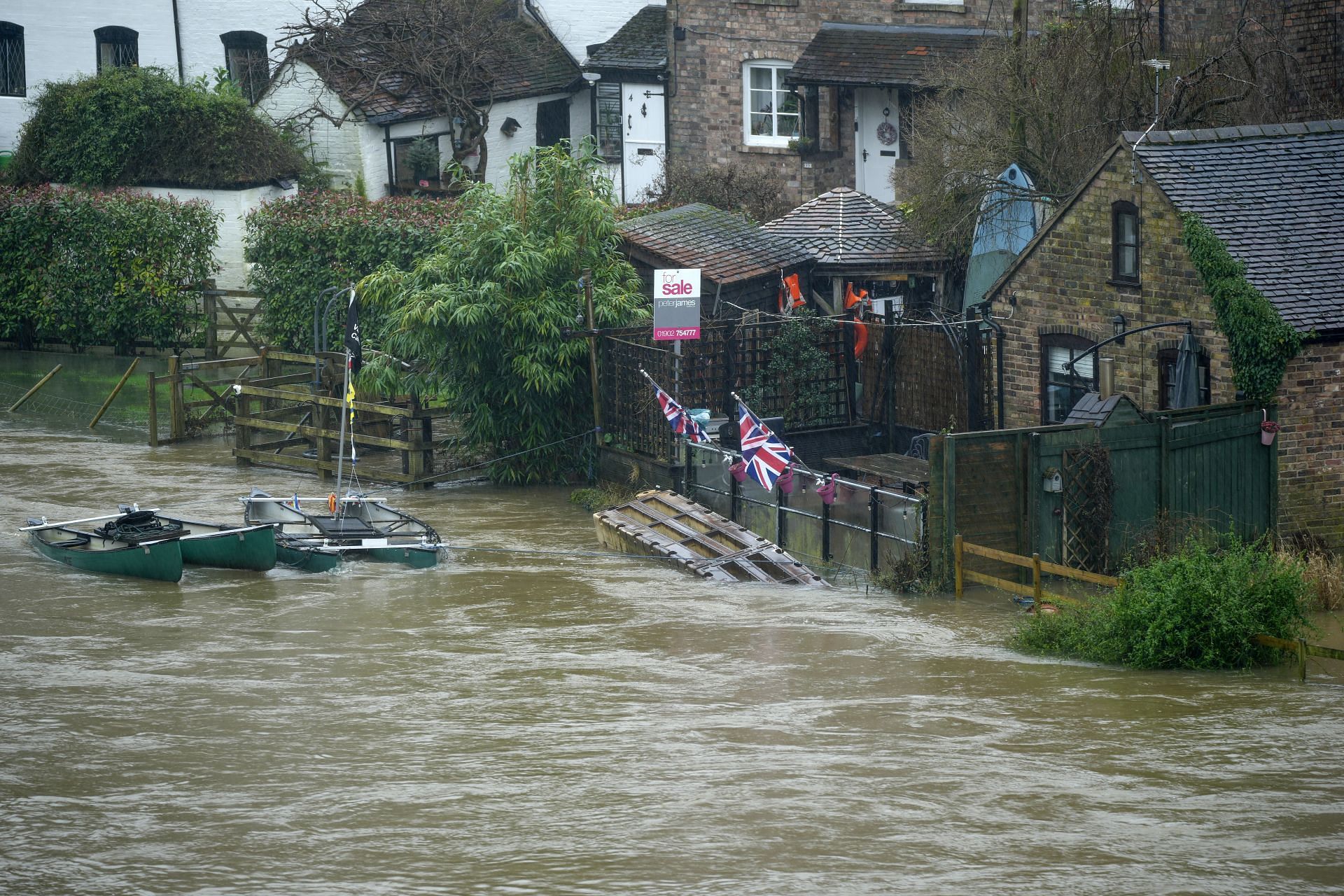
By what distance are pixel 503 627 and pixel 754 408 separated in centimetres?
817

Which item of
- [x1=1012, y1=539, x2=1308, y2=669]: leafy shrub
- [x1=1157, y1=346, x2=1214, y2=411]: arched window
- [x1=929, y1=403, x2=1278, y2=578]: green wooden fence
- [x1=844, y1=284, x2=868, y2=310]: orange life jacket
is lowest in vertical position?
[x1=1012, y1=539, x2=1308, y2=669]: leafy shrub

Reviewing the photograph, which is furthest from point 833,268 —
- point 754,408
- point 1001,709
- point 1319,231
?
point 1001,709

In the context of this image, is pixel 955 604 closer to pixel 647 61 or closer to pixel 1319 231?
pixel 1319 231

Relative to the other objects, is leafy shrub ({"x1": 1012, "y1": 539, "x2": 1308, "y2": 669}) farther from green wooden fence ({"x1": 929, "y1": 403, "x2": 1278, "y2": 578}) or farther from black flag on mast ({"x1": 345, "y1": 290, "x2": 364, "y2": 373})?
black flag on mast ({"x1": 345, "y1": 290, "x2": 364, "y2": 373})

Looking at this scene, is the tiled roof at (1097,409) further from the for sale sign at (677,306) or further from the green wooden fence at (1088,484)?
the for sale sign at (677,306)

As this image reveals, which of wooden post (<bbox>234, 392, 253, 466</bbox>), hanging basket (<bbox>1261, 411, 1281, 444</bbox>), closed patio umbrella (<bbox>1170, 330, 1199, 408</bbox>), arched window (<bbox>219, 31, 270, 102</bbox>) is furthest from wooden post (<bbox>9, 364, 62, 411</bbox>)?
hanging basket (<bbox>1261, 411, 1281, 444</bbox>)

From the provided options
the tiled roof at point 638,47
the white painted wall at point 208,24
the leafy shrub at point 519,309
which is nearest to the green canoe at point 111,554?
the leafy shrub at point 519,309

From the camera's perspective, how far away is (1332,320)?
20.0 m

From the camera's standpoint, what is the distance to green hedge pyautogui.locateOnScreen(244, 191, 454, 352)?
33.5 meters

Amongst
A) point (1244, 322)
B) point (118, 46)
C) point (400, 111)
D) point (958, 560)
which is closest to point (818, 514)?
point (958, 560)

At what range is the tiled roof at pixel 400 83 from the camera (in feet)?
135

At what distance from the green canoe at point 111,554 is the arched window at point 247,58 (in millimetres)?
26307

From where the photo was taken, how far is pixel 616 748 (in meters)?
13.6

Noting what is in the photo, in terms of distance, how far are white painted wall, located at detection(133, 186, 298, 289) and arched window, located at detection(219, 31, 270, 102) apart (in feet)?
23.9
